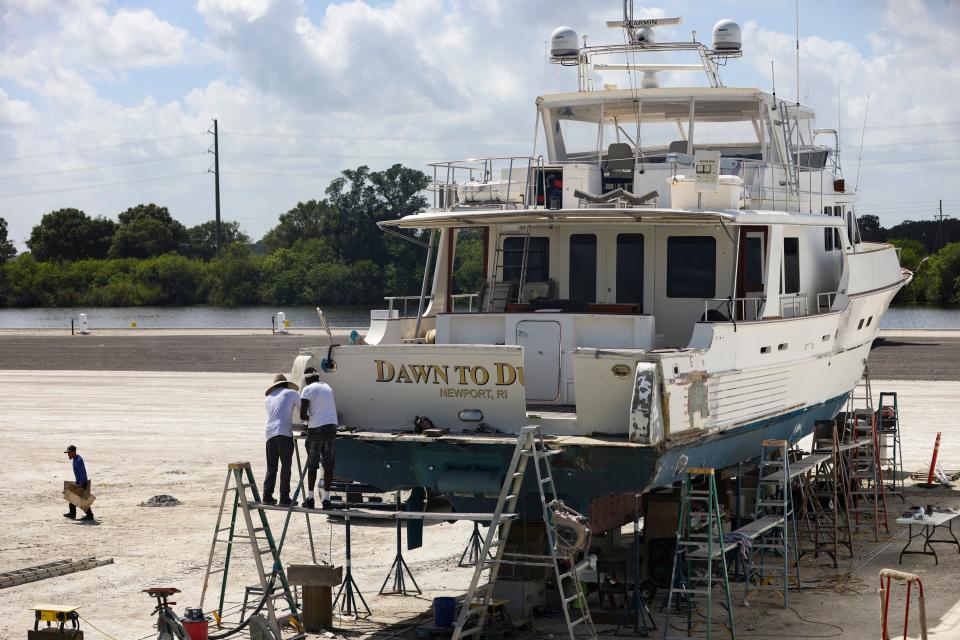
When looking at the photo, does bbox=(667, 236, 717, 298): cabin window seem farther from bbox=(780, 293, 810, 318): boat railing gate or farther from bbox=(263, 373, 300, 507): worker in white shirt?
bbox=(263, 373, 300, 507): worker in white shirt

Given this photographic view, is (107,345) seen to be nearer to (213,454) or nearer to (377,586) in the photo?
(213,454)

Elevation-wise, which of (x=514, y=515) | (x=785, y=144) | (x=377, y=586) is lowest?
(x=377, y=586)

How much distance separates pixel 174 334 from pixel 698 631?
1941 inches

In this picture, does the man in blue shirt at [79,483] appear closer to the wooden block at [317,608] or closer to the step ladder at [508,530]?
the wooden block at [317,608]

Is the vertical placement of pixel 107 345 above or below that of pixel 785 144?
below

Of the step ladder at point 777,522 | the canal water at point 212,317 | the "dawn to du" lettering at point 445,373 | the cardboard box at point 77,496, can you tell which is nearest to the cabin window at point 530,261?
the step ladder at point 777,522

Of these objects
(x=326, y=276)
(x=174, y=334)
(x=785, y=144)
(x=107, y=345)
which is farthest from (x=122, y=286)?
(x=785, y=144)

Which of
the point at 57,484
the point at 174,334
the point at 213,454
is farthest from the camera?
the point at 174,334

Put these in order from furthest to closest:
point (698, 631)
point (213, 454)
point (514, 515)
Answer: point (213, 454), point (698, 631), point (514, 515)

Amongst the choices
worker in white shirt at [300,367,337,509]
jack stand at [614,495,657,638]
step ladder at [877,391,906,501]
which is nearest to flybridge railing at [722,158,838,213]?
step ladder at [877,391,906,501]

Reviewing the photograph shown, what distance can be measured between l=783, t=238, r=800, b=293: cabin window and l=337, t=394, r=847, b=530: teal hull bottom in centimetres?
363

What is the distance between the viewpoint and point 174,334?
2322 inches

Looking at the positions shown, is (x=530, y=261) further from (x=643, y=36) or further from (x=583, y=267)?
(x=643, y=36)

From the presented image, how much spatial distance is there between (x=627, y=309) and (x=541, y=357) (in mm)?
1456
